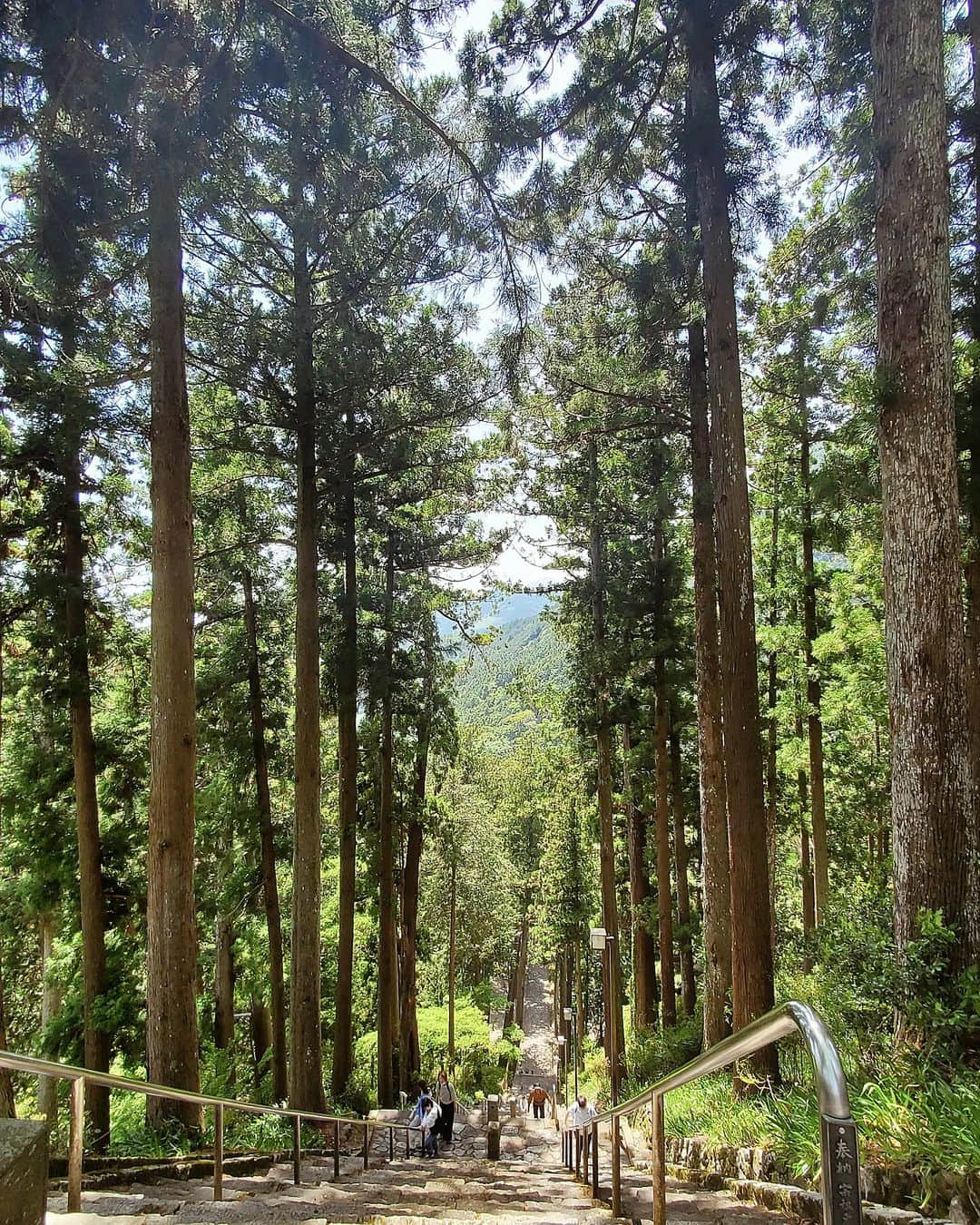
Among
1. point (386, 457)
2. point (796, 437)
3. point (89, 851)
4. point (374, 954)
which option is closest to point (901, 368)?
point (386, 457)

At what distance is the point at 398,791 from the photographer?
17938 mm

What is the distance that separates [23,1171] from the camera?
6.03ft

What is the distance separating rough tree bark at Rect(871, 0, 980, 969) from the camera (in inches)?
187

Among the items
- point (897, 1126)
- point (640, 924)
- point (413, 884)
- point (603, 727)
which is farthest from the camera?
point (640, 924)

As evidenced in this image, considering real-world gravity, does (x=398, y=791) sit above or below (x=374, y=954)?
above

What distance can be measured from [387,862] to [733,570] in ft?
35.8

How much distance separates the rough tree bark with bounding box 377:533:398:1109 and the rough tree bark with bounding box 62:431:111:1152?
5764mm

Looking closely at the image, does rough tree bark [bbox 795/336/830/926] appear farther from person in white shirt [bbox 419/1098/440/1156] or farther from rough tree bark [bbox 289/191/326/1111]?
rough tree bark [bbox 289/191/326/1111]

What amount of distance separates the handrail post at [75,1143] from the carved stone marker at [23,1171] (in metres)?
1.46

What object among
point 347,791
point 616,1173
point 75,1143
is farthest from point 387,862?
point 75,1143

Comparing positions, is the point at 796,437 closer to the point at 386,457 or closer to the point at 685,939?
the point at 386,457

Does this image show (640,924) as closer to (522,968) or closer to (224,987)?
(224,987)

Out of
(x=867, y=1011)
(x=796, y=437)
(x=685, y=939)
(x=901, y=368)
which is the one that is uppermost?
(x=796, y=437)

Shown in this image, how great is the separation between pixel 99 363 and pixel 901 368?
794 cm
